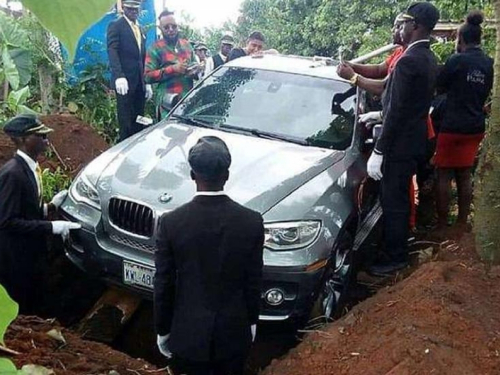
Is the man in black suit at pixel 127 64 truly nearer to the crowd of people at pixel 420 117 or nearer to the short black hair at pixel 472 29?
the crowd of people at pixel 420 117

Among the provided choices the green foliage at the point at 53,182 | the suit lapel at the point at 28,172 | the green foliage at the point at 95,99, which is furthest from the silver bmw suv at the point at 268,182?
the green foliage at the point at 95,99

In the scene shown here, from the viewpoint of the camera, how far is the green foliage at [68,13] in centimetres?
59

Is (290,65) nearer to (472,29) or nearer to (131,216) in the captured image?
(472,29)

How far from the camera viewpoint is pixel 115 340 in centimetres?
489

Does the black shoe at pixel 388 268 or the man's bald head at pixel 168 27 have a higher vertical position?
the man's bald head at pixel 168 27

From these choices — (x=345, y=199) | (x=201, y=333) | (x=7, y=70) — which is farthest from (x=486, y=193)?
(x=7, y=70)

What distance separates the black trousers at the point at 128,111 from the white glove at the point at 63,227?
9.06 feet

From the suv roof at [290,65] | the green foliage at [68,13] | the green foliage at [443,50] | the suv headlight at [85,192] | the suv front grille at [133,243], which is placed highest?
the green foliage at [68,13]

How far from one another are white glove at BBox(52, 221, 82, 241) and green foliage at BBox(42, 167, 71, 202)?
145cm

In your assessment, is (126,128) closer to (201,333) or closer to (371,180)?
(371,180)

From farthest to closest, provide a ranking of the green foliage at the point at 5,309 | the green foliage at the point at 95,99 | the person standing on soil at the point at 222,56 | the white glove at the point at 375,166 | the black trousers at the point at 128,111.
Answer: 1. the person standing on soil at the point at 222,56
2. the green foliage at the point at 95,99
3. the black trousers at the point at 128,111
4. the white glove at the point at 375,166
5. the green foliage at the point at 5,309

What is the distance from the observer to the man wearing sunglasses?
7.89m

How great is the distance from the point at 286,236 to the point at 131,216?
1.03 meters

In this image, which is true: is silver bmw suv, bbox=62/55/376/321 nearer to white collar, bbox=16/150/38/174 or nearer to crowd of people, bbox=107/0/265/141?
white collar, bbox=16/150/38/174
